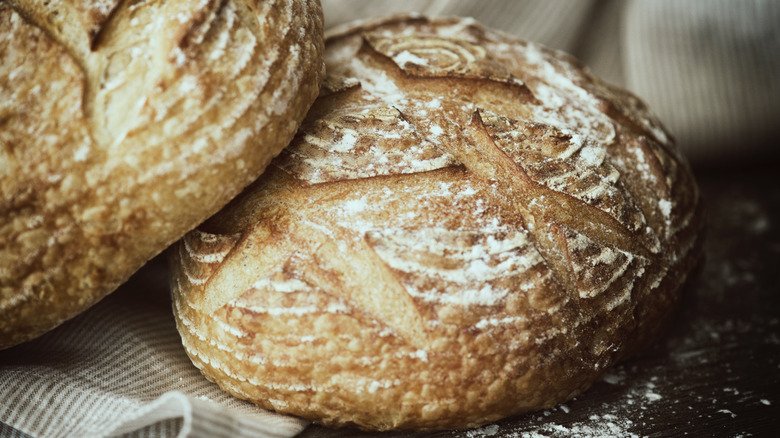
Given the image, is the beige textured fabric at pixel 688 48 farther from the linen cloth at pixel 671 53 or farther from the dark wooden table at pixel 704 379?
the dark wooden table at pixel 704 379

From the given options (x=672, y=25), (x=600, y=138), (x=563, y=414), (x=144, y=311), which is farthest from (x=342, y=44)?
(x=672, y=25)

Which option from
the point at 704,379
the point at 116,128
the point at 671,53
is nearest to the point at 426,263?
the point at 116,128

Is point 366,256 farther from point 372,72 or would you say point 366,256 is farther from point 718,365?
point 718,365

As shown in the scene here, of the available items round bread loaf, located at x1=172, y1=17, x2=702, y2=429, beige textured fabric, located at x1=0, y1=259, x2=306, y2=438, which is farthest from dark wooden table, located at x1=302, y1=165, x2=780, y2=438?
beige textured fabric, located at x1=0, y1=259, x2=306, y2=438

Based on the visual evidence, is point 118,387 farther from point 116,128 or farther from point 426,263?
point 426,263

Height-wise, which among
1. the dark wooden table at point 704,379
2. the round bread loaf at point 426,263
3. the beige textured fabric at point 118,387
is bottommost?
the beige textured fabric at point 118,387

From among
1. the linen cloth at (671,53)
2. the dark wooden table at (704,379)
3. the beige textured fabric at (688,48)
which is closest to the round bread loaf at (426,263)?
the dark wooden table at (704,379)
